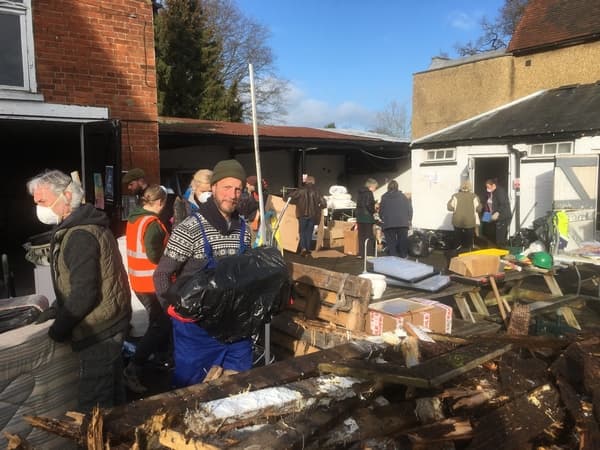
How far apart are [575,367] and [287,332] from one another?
94.7 inches

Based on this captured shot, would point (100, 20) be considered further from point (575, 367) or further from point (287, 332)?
point (575, 367)

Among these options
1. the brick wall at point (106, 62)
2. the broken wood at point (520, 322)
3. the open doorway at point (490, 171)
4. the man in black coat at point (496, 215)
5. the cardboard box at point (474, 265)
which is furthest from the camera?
the open doorway at point (490, 171)

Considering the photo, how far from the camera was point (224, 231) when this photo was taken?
300 centimetres

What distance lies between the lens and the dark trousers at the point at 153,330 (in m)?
4.17

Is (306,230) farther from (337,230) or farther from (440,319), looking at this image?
(440,319)

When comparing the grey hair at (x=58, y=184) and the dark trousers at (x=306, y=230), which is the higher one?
the grey hair at (x=58, y=184)

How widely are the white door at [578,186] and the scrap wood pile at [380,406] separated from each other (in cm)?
684

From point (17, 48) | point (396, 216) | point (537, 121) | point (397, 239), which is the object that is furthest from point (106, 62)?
point (537, 121)

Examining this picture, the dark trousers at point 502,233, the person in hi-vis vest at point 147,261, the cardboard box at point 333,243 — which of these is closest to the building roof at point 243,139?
the cardboard box at point 333,243

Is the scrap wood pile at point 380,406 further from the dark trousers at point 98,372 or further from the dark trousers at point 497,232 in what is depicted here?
the dark trousers at point 497,232

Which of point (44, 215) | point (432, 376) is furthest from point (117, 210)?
point (432, 376)

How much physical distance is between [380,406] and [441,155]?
12295 millimetres

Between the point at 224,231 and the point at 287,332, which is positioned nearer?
the point at 224,231

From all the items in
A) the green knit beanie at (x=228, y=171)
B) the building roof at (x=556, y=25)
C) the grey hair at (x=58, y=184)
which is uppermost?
the building roof at (x=556, y=25)
